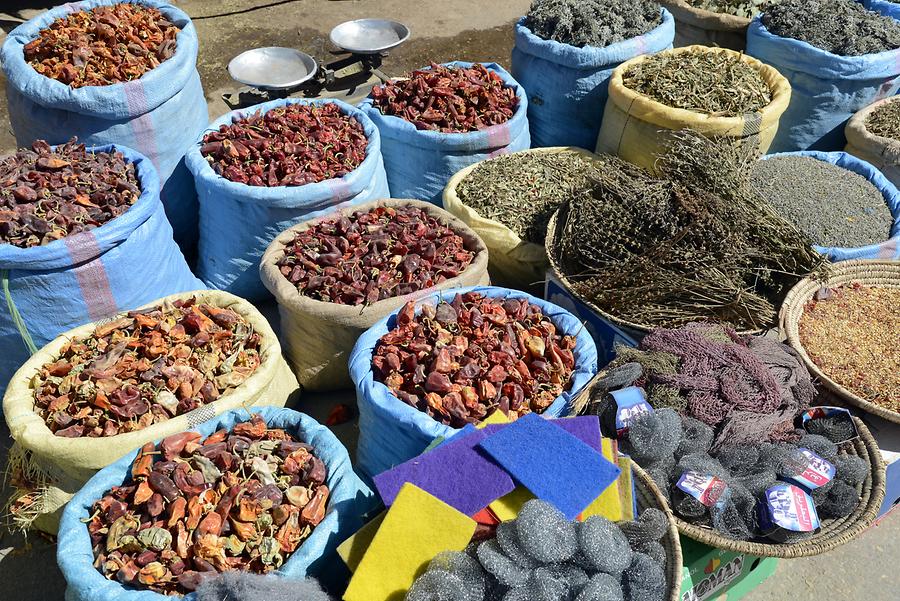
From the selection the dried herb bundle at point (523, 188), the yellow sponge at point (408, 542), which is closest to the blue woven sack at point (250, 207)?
the dried herb bundle at point (523, 188)

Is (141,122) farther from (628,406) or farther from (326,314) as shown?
(628,406)

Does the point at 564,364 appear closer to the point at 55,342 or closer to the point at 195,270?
the point at 55,342

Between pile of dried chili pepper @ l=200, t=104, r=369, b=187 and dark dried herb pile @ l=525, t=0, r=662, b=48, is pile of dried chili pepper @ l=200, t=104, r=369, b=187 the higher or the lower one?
the lower one

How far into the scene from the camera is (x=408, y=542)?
4.77 ft

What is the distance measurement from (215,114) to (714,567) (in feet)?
12.4

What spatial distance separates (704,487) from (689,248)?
0.83 m

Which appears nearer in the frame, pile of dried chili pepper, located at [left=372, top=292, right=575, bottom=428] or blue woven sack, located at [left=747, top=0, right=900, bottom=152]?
pile of dried chili pepper, located at [left=372, top=292, right=575, bottom=428]

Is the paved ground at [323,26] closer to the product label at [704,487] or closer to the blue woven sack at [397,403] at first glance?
the blue woven sack at [397,403]

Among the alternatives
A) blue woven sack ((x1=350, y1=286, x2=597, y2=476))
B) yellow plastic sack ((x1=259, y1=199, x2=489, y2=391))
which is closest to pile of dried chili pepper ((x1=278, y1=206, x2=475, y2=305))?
yellow plastic sack ((x1=259, y1=199, x2=489, y2=391))

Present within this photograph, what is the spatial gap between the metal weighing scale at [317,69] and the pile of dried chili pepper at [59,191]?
1.21m

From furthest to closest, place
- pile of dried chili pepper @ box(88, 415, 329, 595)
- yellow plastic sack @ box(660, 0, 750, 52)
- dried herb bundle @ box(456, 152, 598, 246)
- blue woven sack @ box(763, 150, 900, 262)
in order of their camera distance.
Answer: yellow plastic sack @ box(660, 0, 750, 52) → dried herb bundle @ box(456, 152, 598, 246) → blue woven sack @ box(763, 150, 900, 262) → pile of dried chili pepper @ box(88, 415, 329, 595)

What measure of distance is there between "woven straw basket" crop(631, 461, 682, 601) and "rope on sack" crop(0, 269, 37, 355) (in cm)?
198

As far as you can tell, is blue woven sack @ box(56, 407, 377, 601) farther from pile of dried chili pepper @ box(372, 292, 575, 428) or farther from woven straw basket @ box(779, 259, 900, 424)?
woven straw basket @ box(779, 259, 900, 424)

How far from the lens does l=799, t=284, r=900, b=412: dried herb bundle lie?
2.06 meters
